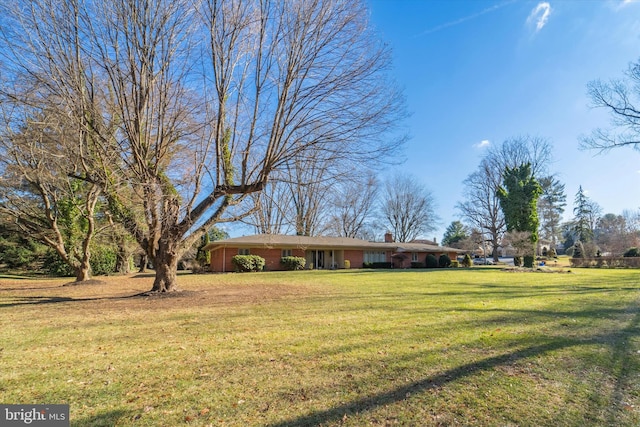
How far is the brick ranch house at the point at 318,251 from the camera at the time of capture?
2798 cm

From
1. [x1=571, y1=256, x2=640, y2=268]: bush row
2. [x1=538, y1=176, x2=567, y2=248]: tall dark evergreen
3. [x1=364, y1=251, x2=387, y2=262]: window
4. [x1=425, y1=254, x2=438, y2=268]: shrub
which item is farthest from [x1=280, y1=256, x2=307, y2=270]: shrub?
[x1=538, y1=176, x2=567, y2=248]: tall dark evergreen

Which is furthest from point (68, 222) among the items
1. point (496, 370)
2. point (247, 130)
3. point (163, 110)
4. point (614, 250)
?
point (614, 250)

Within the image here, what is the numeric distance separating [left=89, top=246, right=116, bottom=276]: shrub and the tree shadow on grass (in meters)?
26.2

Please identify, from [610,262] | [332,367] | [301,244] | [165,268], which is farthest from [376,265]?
[332,367]

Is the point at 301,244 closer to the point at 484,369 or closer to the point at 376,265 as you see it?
the point at 376,265

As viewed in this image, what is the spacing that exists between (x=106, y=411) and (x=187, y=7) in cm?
958

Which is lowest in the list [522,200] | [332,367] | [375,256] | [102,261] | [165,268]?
[332,367]

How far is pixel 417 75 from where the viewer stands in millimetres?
11547

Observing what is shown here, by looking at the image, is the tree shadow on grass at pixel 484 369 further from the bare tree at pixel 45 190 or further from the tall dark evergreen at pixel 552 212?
the tall dark evergreen at pixel 552 212

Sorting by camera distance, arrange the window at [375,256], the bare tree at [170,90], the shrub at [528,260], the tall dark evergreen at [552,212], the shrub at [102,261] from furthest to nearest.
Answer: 1. the tall dark evergreen at [552,212]
2. the window at [375,256]
3. the shrub at [528,260]
4. the shrub at [102,261]
5. the bare tree at [170,90]

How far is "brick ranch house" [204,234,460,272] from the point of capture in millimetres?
27984

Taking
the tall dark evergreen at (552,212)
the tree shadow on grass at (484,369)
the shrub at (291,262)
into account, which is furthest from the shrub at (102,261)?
the tall dark evergreen at (552,212)

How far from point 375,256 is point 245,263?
15207 mm

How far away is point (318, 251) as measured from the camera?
1298 inches
